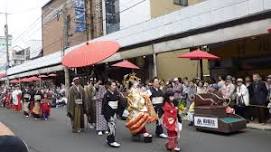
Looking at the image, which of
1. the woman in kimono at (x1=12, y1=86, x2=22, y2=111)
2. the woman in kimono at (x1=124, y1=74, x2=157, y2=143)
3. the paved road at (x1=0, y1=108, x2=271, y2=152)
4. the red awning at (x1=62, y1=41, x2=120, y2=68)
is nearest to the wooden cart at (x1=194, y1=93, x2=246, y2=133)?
the paved road at (x1=0, y1=108, x2=271, y2=152)

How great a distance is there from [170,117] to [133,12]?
61.0 feet

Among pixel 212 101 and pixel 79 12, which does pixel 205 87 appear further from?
pixel 79 12

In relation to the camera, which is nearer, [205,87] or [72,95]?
[72,95]

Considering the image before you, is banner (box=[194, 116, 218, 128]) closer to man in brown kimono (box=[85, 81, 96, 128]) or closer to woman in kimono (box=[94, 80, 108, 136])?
woman in kimono (box=[94, 80, 108, 136])

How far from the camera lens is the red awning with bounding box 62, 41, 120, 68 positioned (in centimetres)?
1187

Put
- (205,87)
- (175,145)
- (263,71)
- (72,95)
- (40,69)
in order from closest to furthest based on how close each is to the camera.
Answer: (175,145)
(72,95)
(205,87)
(263,71)
(40,69)

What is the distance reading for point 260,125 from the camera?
45.7ft

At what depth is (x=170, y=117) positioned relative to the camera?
35.0 ft

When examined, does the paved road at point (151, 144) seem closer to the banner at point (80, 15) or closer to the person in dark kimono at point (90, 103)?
the person in dark kimono at point (90, 103)

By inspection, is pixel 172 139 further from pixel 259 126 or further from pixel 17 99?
pixel 17 99

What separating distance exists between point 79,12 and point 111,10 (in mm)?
4944

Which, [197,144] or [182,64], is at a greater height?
[182,64]

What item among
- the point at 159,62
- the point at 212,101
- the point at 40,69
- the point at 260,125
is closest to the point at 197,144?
the point at 212,101

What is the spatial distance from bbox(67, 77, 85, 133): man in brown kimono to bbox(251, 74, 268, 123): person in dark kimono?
543cm
